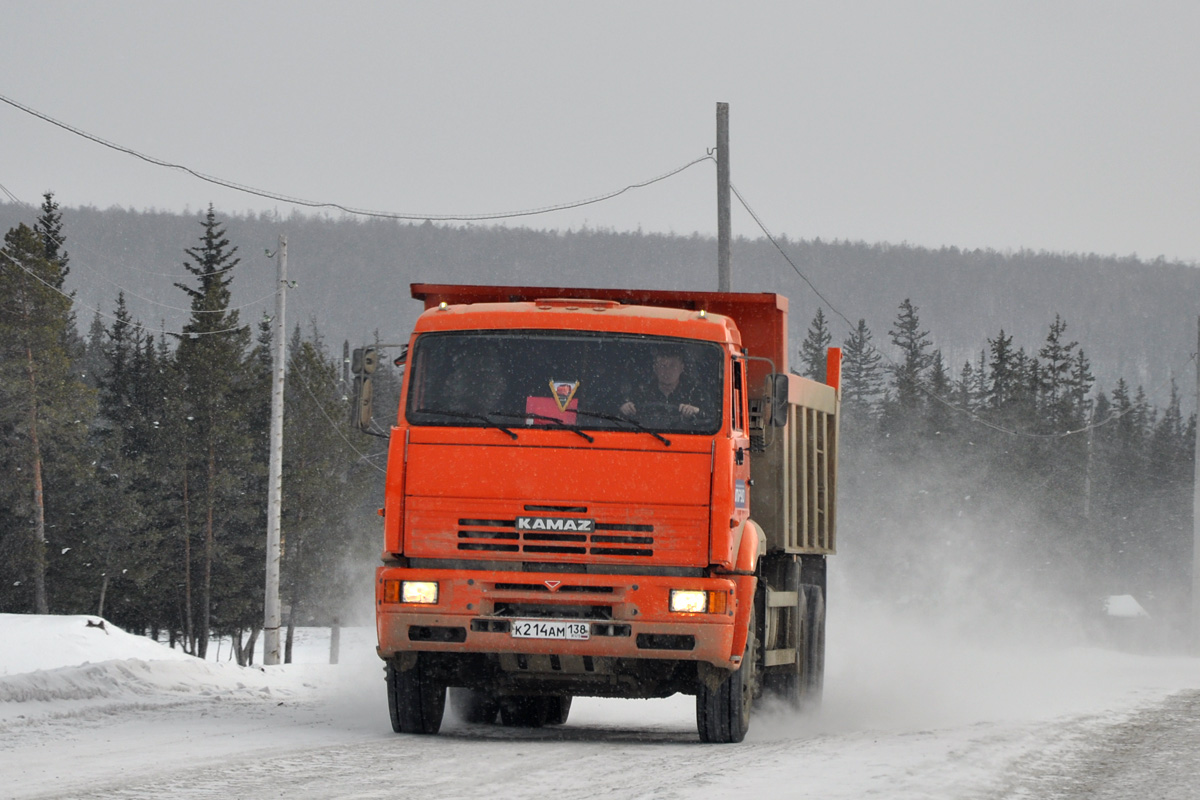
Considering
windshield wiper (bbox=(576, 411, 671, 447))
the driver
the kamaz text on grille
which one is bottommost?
the kamaz text on grille

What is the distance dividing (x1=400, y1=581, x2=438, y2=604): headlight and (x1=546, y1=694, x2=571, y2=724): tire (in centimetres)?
318

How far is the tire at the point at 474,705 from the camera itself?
40.8 ft

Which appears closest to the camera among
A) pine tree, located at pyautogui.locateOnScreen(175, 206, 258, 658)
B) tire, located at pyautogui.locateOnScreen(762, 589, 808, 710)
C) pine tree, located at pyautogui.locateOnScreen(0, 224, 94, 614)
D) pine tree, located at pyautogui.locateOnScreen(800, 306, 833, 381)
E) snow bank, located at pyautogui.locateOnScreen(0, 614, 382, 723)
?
snow bank, located at pyautogui.locateOnScreen(0, 614, 382, 723)

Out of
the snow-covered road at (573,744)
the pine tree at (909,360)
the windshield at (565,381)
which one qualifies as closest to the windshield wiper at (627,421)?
the windshield at (565,381)

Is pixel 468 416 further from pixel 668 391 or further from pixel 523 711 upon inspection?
pixel 523 711

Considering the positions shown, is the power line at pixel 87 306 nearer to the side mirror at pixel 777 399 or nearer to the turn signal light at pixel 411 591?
the turn signal light at pixel 411 591

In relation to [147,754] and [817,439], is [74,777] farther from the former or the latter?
[817,439]

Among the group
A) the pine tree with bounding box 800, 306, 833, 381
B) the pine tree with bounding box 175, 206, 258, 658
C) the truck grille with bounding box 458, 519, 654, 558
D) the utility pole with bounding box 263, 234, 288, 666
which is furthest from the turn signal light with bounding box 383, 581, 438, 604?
the pine tree with bounding box 800, 306, 833, 381

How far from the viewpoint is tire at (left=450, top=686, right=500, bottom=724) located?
40.8 ft

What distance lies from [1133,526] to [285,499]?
172 feet

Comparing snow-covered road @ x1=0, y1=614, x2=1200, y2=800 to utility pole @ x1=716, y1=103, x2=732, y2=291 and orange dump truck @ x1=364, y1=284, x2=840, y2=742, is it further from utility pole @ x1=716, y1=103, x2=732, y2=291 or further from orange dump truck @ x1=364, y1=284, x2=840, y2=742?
utility pole @ x1=716, y1=103, x2=732, y2=291

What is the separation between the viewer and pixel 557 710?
43.0 feet

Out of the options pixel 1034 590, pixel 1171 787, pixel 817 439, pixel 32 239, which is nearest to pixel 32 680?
pixel 817 439

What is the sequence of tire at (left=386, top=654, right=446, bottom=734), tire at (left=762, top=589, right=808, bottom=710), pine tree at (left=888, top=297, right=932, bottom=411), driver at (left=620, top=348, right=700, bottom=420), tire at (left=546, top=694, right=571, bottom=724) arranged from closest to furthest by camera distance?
driver at (left=620, top=348, right=700, bottom=420) → tire at (left=386, top=654, right=446, bottom=734) → tire at (left=546, top=694, right=571, bottom=724) → tire at (left=762, top=589, right=808, bottom=710) → pine tree at (left=888, top=297, right=932, bottom=411)
